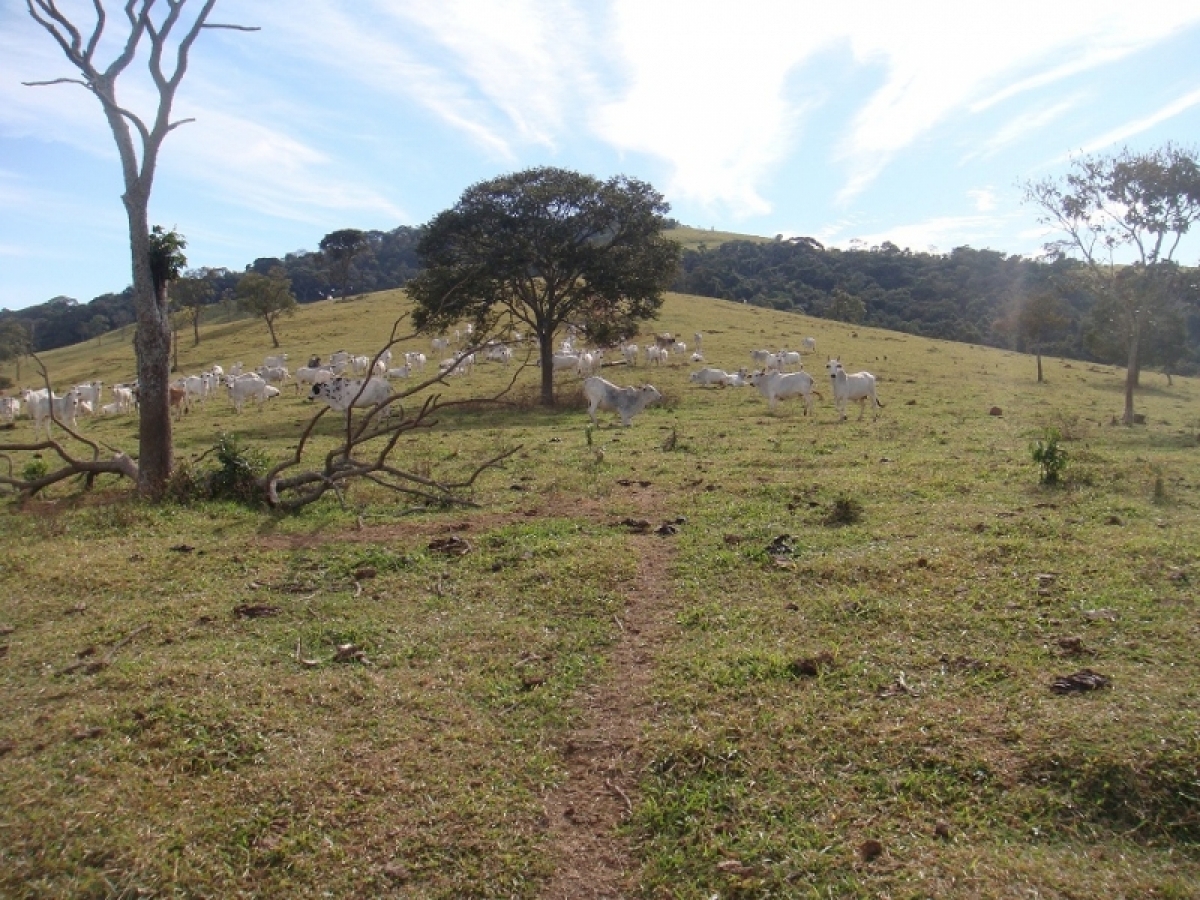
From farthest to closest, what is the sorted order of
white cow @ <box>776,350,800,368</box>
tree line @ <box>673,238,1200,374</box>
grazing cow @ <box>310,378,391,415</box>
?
tree line @ <box>673,238,1200,374</box>
white cow @ <box>776,350,800,368</box>
grazing cow @ <box>310,378,391,415</box>

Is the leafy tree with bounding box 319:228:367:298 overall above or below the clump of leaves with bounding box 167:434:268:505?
above

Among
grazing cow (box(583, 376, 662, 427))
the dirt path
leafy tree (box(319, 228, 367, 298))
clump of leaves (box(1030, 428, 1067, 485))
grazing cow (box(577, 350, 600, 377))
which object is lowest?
the dirt path

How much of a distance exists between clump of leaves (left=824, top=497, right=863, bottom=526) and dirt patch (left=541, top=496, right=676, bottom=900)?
317 centimetres

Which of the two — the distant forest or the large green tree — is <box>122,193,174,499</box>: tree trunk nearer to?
the large green tree

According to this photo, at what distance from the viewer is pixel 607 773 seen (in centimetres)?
471

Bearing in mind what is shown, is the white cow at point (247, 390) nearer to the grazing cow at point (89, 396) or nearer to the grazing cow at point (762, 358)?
the grazing cow at point (89, 396)

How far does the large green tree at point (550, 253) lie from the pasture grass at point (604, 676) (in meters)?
13.6

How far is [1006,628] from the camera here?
20.2 ft

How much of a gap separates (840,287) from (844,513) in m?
75.3

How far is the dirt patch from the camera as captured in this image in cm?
398

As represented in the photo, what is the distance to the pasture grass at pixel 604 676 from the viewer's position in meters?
4.00

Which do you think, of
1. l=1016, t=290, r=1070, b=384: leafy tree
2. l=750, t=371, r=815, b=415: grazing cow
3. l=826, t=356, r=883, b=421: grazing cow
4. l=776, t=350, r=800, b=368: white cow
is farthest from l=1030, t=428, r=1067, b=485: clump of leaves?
l=1016, t=290, r=1070, b=384: leafy tree

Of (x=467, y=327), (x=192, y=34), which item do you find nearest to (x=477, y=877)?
(x=192, y=34)

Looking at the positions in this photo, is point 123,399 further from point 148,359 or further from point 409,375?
point 148,359
